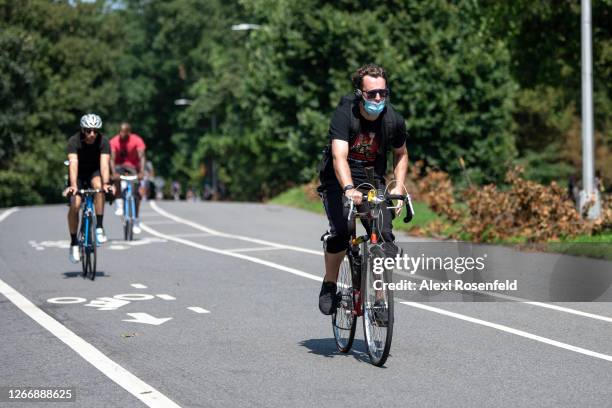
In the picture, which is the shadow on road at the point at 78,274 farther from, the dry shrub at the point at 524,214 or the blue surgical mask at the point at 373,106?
the blue surgical mask at the point at 373,106

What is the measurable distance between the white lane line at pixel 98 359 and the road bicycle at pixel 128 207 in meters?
7.36

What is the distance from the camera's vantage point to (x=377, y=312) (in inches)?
299

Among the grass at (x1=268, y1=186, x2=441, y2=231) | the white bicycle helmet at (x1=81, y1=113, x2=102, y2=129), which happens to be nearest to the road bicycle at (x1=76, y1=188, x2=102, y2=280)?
the white bicycle helmet at (x1=81, y1=113, x2=102, y2=129)

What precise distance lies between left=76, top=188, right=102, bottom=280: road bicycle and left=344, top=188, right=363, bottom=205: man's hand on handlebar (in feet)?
21.3

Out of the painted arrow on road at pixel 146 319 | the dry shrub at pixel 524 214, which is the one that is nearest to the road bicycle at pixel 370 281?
the painted arrow on road at pixel 146 319

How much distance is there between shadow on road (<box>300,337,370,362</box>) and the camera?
8195 mm

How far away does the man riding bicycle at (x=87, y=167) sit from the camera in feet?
43.7

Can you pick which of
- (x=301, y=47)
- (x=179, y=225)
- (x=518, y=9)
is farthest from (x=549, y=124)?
(x=179, y=225)

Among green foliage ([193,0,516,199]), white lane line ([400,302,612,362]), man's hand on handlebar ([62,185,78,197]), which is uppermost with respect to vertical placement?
green foliage ([193,0,516,199])

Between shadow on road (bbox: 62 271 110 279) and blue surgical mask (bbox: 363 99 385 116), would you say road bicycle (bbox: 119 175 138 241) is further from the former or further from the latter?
blue surgical mask (bbox: 363 99 385 116)

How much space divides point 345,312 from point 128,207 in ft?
38.4

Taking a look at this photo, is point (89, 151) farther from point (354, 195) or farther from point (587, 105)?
point (587, 105)

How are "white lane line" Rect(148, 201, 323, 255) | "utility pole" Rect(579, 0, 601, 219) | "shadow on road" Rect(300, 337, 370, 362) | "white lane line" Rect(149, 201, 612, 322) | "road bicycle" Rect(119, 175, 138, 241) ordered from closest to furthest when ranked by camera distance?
"shadow on road" Rect(300, 337, 370, 362), "white lane line" Rect(149, 201, 612, 322), "white lane line" Rect(148, 201, 323, 255), "utility pole" Rect(579, 0, 601, 219), "road bicycle" Rect(119, 175, 138, 241)

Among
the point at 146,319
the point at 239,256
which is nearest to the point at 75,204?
the point at 239,256
